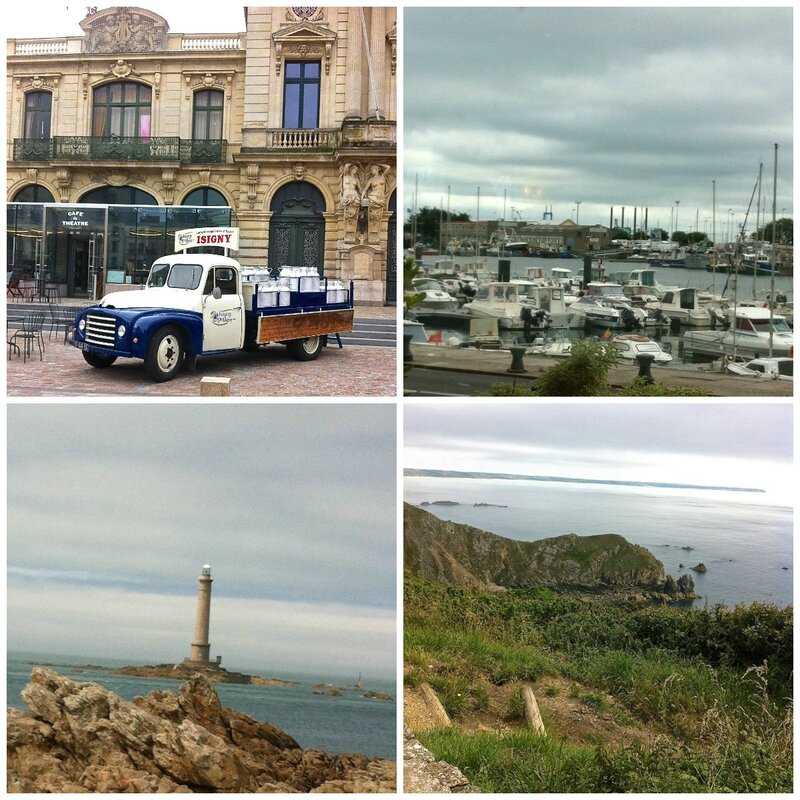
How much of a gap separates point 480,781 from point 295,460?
1.91m

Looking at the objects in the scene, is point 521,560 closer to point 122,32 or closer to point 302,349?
point 302,349

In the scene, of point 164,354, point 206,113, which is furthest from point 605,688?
point 206,113

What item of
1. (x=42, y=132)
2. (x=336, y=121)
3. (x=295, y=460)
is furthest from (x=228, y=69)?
(x=295, y=460)

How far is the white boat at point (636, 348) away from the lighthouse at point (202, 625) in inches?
101

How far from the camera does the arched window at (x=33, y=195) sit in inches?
231

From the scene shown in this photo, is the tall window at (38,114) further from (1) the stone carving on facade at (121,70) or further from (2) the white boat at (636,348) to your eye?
(2) the white boat at (636,348)

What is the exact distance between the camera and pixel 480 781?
4.71 metres

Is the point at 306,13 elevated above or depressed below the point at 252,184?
above

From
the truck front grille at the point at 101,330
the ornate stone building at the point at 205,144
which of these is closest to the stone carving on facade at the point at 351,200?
the ornate stone building at the point at 205,144

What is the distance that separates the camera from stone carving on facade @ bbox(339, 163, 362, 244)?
614cm

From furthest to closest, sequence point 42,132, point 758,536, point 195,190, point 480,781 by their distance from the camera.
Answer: point 195,190 < point 42,132 < point 758,536 < point 480,781

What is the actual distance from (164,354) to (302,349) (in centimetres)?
92

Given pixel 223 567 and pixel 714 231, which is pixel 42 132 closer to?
pixel 223 567

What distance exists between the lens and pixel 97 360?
18.4 ft
